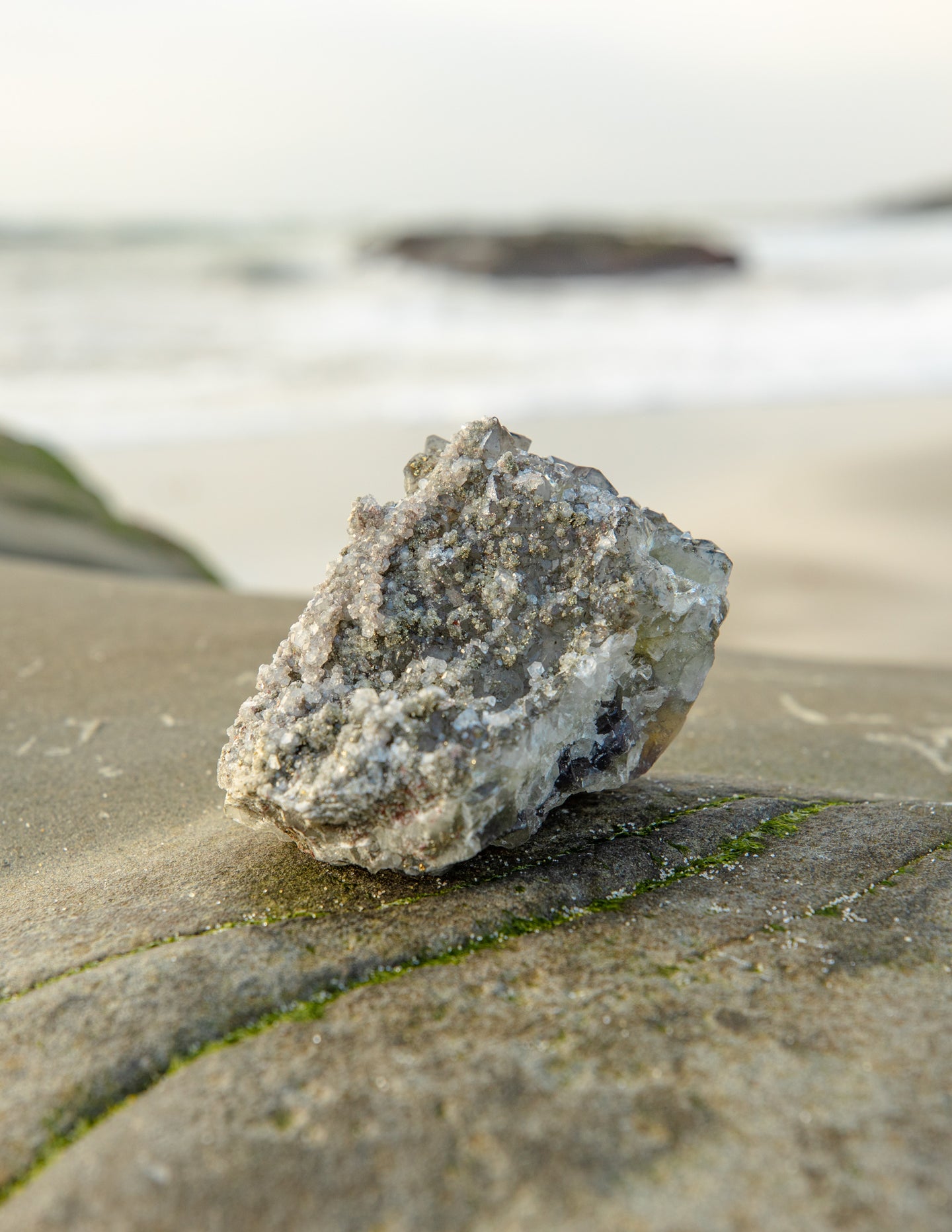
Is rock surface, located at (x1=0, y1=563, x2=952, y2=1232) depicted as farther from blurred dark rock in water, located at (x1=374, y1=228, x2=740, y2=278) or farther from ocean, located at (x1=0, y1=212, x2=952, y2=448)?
blurred dark rock in water, located at (x1=374, y1=228, x2=740, y2=278)

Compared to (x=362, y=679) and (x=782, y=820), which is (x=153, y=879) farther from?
(x=782, y=820)

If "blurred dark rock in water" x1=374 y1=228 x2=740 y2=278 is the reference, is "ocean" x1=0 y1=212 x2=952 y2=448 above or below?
below

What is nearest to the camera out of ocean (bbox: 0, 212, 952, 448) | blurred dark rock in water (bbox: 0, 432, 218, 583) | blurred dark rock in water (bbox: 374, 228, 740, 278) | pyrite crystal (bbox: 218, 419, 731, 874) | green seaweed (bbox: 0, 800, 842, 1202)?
green seaweed (bbox: 0, 800, 842, 1202)

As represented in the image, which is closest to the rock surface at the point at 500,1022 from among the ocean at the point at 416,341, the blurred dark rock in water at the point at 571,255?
the ocean at the point at 416,341

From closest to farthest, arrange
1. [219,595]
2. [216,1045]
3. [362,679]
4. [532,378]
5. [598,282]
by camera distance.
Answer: [216,1045], [362,679], [219,595], [532,378], [598,282]

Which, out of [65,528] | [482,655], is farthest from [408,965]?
[65,528]

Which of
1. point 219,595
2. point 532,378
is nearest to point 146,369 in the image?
point 532,378

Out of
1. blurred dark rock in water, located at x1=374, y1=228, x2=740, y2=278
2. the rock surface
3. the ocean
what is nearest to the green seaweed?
Result: the rock surface
